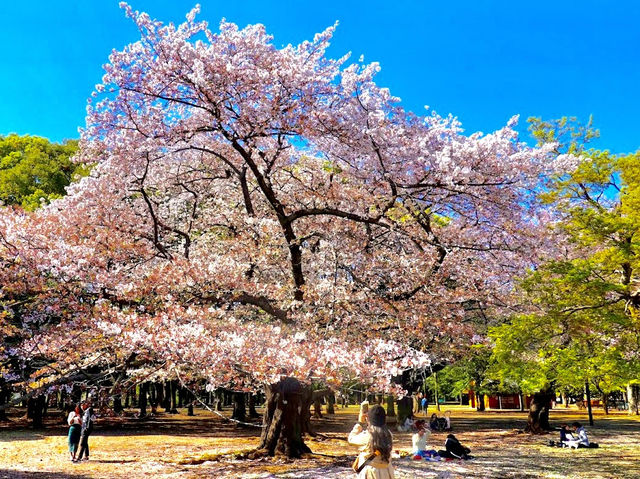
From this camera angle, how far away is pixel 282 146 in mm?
11797

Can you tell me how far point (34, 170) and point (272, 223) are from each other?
1604 cm

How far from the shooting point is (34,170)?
23.2 metres

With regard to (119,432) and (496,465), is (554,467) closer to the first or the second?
(496,465)

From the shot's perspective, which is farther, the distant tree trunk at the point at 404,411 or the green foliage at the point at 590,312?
the distant tree trunk at the point at 404,411

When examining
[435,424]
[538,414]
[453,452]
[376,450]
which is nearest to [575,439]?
[453,452]

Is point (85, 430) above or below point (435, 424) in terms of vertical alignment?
above

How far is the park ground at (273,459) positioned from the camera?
38.9 ft

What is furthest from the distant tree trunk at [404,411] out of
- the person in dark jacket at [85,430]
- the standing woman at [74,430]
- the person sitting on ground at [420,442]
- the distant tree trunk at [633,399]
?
the distant tree trunk at [633,399]

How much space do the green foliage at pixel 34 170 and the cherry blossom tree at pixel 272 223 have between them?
39.2 ft

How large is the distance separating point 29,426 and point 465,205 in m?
24.7

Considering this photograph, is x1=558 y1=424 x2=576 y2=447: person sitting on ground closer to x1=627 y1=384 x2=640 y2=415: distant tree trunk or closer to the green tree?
the green tree

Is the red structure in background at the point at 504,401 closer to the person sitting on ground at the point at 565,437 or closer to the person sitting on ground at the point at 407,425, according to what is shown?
the person sitting on ground at the point at 407,425

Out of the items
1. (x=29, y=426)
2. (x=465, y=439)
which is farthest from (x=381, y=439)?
(x=29, y=426)

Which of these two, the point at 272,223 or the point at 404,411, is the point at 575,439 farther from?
the point at 272,223
